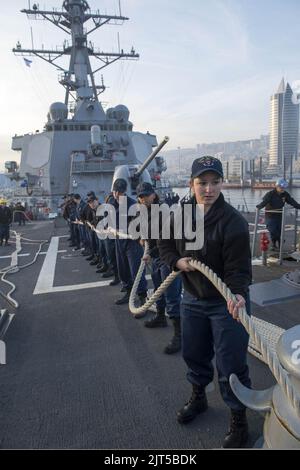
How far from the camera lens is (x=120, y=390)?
2580mm

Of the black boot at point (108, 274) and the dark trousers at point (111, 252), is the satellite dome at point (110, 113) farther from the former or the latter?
the dark trousers at point (111, 252)

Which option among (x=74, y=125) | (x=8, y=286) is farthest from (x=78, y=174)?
(x=8, y=286)

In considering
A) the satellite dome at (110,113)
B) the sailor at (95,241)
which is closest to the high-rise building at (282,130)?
the satellite dome at (110,113)

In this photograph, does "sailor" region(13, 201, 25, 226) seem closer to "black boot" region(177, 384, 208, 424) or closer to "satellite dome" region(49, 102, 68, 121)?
"satellite dome" region(49, 102, 68, 121)

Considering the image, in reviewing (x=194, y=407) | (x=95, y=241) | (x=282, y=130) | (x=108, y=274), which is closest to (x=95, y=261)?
(x=95, y=241)

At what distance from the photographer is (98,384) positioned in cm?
268

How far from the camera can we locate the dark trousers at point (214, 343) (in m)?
1.96

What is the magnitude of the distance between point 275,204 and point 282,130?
12109cm

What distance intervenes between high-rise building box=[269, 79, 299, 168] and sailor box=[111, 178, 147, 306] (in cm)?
10432

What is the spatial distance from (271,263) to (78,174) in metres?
15.9

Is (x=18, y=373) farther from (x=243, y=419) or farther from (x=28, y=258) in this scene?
(x=28, y=258)

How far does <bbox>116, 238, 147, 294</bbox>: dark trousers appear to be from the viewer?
4551 millimetres

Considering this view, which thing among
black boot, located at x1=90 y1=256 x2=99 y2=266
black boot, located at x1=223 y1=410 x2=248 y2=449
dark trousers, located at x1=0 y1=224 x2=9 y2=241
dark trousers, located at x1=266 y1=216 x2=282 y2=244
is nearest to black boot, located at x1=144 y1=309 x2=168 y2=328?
black boot, located at x1=223 y1=410 x2=248 y2=449

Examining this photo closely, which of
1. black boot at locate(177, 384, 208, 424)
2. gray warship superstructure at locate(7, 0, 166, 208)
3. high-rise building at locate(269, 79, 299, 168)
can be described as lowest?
black boot at locate(177, 384, 208, 424)
